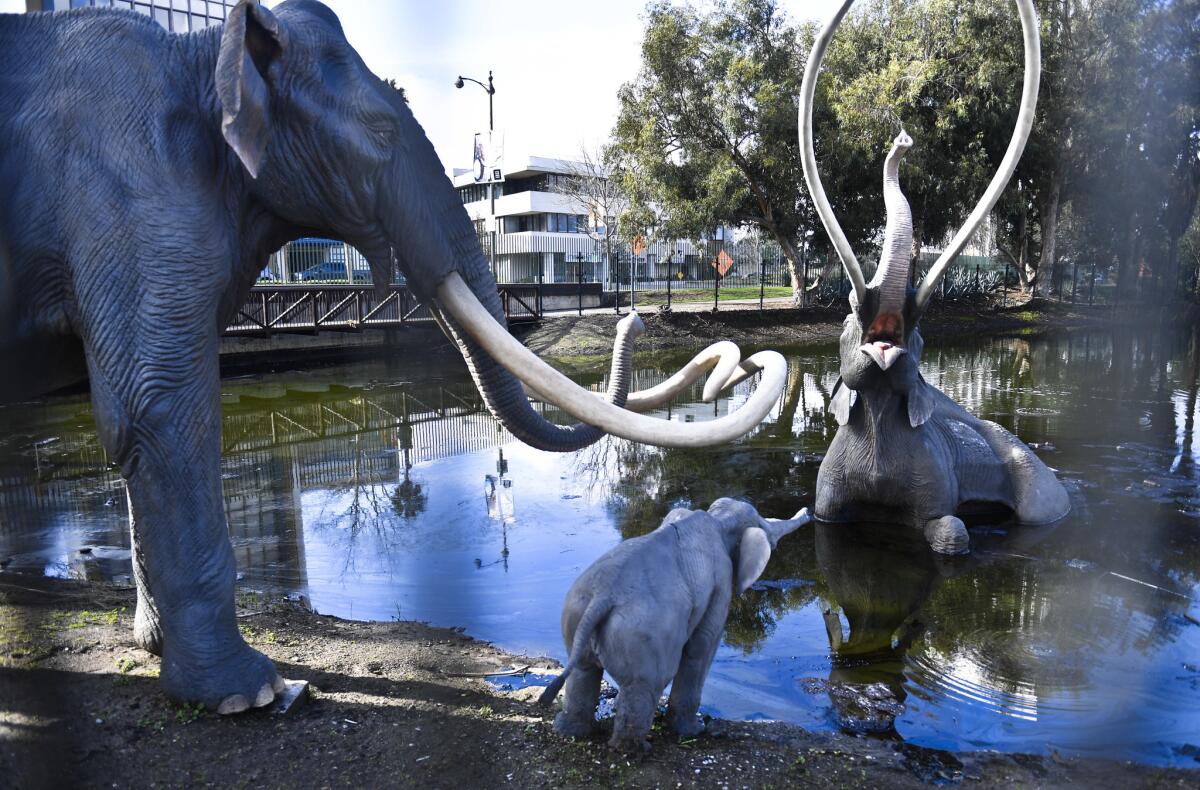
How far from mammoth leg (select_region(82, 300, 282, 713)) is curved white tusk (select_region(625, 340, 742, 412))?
1302 millimetres

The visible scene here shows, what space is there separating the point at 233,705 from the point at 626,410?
147 centimetres

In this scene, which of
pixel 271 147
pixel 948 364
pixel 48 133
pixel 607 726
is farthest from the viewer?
pixel 948 364

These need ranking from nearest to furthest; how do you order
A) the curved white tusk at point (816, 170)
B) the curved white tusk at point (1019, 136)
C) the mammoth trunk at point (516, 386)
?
the mammoth trunk at point (516, 386)
the curved white tusk at point (1019, 136)
the curved white tusk at point (816, 170)

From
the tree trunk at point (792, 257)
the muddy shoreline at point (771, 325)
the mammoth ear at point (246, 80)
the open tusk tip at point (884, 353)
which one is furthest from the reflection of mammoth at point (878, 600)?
the tree trunk at point (792, 257)

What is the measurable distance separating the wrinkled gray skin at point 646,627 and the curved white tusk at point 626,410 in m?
0.59

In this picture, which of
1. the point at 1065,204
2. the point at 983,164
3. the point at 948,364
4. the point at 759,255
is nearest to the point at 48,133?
the point at 948,364

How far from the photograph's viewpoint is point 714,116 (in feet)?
62.9

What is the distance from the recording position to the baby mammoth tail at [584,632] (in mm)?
2736

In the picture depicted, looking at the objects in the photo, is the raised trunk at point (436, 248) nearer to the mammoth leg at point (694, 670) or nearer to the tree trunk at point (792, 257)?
the mammoth leg at point (694, 670)

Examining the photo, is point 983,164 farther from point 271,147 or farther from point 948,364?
point 271,147

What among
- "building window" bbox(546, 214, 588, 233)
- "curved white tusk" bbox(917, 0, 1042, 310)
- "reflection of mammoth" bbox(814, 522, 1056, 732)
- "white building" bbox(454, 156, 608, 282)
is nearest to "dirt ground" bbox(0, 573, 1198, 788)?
"reflection of mammoth" bbox(814, 522, 1056, 732)

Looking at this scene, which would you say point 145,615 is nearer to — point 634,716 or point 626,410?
point 634,716

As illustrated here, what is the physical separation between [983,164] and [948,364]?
20.0ft

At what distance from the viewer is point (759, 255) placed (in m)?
37.0
